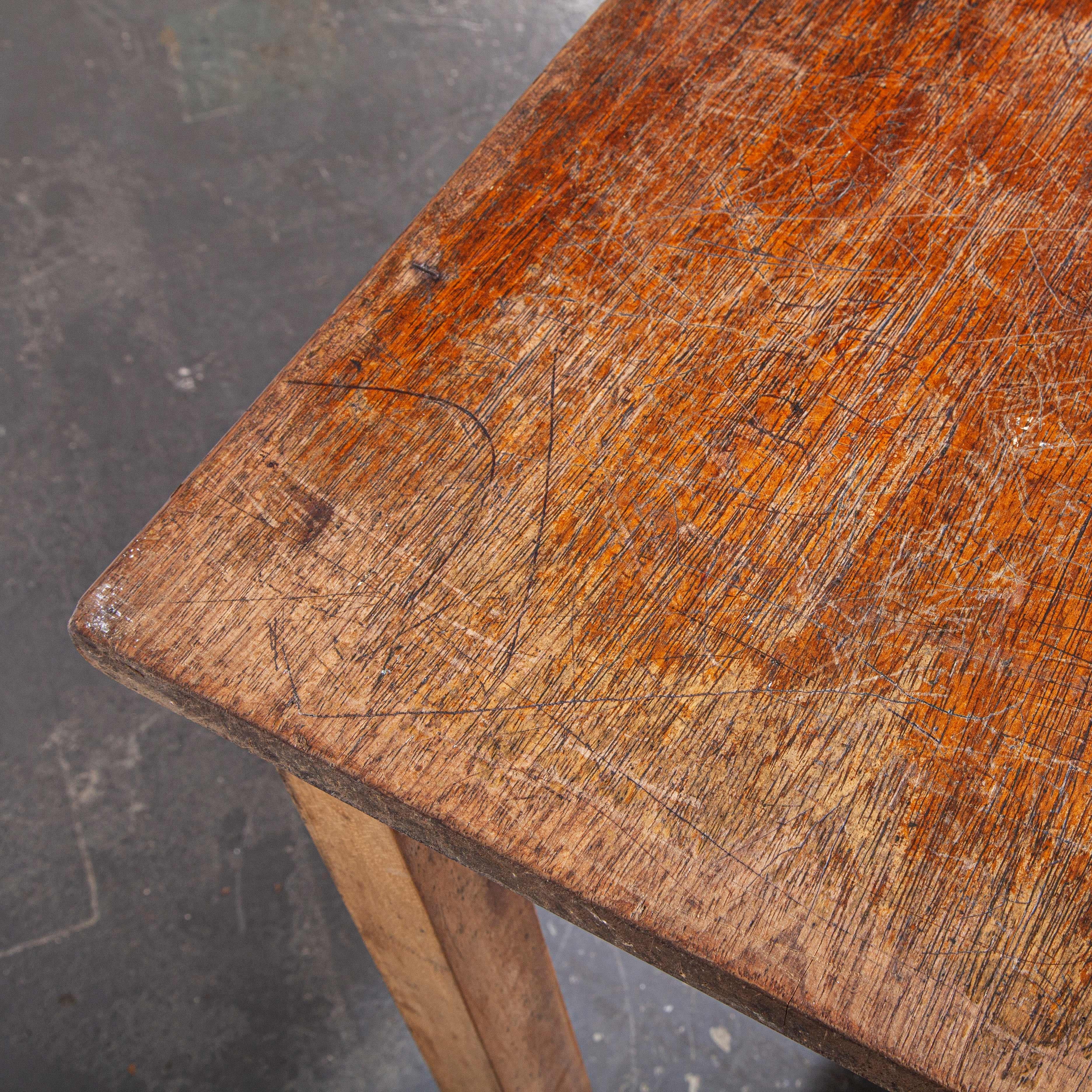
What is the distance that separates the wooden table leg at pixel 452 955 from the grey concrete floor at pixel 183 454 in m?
0.45

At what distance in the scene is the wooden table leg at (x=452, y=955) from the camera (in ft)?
2.69

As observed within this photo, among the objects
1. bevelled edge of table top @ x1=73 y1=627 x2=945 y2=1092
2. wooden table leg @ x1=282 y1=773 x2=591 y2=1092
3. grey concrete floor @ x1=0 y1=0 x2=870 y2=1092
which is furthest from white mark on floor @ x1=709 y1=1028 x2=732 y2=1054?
bevelled edge of table top @ x1=73 y1=627 x2=945 y2=1092

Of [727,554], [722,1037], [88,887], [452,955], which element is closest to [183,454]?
[88,887]

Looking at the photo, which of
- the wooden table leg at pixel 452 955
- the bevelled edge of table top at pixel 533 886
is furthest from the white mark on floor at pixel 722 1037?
the bevelled edge of table top at pixel 533 886

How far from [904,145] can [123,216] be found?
2.12 meters

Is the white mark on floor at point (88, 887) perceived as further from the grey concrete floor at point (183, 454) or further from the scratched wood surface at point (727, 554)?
the scratched wood surface at point (727, 554)

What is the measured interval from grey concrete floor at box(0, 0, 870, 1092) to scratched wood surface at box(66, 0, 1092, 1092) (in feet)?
3.77

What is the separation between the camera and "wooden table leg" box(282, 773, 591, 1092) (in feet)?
2.69

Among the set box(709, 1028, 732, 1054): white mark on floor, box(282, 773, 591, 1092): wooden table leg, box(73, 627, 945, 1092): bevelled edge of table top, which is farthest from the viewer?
box(709, 1028, 732, 1054): white mark on floor

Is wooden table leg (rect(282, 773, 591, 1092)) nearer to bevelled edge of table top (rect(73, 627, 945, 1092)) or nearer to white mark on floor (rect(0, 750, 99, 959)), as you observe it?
bevelled edge of table top (rect(73, 627, 945, 1092))

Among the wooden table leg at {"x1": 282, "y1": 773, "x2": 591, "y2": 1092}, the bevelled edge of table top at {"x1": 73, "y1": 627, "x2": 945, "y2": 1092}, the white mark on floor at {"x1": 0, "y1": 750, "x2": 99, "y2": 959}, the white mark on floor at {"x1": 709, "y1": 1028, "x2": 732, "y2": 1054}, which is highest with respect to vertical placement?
the bevelled edge of table top at {"x1": 73, "y1": 627, "x2": 945, "y2": 1092}

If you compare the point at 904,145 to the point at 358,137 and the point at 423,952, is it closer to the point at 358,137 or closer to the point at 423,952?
the point at 423,952

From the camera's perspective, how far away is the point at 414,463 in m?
0.67

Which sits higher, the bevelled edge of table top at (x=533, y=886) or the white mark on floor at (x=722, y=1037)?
the bevelled edge of table top at (x=533, y=886)
